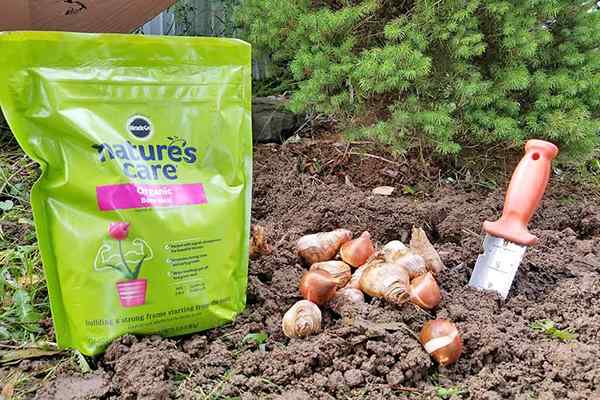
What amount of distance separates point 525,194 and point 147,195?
972mm

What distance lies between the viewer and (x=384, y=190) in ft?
8.04

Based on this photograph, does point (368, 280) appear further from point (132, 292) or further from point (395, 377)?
point (132, 292)

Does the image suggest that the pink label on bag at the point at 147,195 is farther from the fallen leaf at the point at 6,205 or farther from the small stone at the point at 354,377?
the fallen leaf at the point at 6,205

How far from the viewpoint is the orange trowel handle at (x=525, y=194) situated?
1550 mm

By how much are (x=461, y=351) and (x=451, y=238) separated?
2.48 feet

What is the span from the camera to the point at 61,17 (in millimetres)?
2199

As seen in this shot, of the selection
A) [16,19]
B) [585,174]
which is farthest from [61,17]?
[585,174]

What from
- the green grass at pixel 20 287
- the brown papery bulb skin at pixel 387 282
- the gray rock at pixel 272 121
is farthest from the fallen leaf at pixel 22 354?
the gray rock at pixel 272 121

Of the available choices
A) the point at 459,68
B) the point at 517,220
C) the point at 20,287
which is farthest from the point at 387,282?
the point at 459,68

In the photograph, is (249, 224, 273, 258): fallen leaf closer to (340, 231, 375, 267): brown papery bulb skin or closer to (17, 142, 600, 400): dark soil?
(17, 142, 600, 400): dark soil

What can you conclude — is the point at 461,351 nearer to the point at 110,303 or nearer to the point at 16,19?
the point at 110,303

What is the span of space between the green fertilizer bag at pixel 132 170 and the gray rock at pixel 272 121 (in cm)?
161

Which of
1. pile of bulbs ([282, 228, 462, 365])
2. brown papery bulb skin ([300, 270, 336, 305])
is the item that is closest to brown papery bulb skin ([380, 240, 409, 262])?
pile of bulbs ([282, 228, 462, 365])

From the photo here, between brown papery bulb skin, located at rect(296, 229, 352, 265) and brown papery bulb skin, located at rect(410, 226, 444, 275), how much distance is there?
205mm
